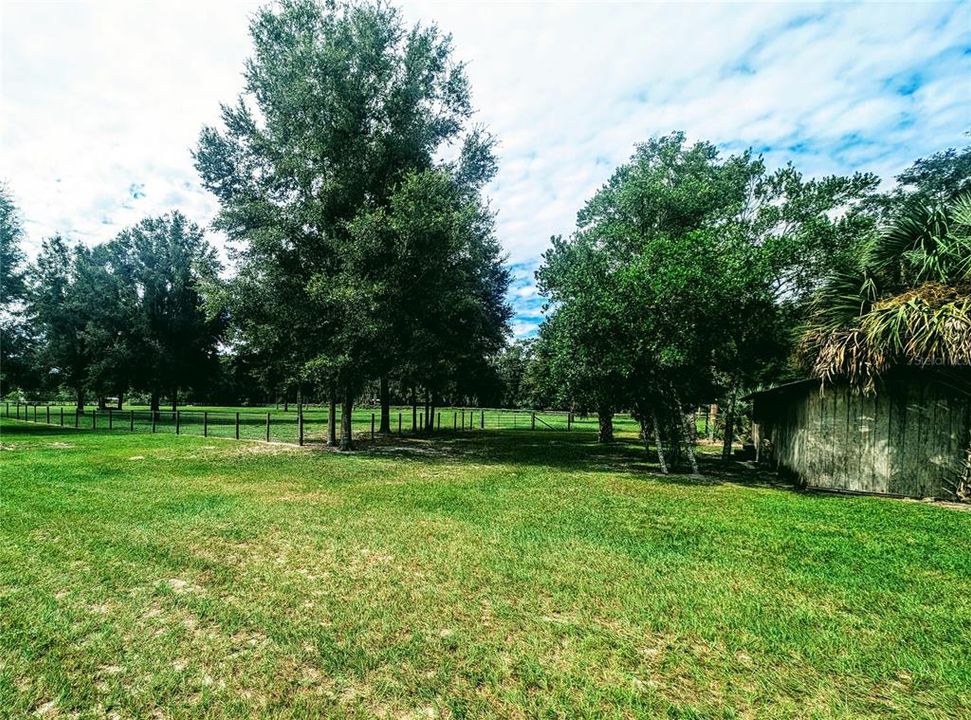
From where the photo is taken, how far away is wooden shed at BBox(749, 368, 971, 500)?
8016 millimetres

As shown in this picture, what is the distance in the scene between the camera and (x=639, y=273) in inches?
388

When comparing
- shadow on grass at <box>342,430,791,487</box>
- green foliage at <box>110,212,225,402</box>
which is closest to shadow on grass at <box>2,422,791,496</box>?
shadow on grass at <box>342,430,791,487</box>

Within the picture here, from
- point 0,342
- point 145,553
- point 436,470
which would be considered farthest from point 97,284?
point 145,553

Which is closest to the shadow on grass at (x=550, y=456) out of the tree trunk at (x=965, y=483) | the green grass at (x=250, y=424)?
the green grass at (x=250, y=424)

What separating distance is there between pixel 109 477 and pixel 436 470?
6.63m

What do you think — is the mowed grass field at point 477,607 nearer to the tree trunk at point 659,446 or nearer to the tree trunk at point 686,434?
the tree trunk at point 686,434

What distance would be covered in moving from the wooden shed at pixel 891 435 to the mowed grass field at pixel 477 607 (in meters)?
1.12

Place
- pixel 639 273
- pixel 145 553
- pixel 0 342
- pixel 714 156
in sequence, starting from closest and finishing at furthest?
pixel 145 553 < pixel 639 273 < pixel 714 156 < pixel 0 342

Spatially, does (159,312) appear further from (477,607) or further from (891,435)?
(891,435)

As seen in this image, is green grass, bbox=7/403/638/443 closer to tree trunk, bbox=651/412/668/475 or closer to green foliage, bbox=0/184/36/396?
green foliage, bbox=0/184/36/396

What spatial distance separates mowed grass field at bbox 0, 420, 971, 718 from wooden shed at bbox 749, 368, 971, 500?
3.67 feet

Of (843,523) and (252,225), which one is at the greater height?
(252,225)

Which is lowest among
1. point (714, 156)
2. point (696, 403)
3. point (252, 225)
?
point (696, 403)

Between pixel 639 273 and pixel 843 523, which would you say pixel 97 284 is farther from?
pixel 843 523
